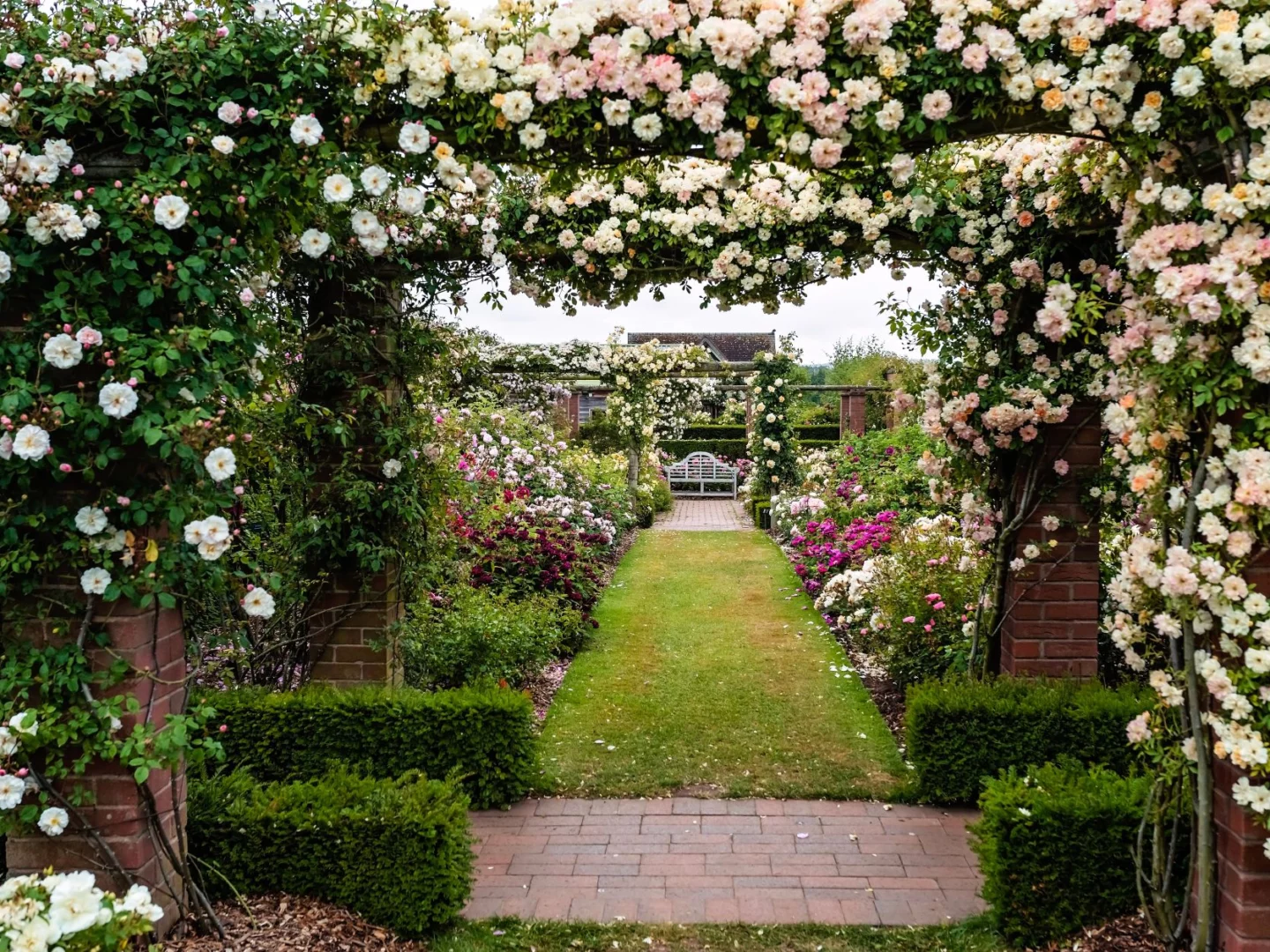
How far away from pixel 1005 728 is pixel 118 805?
335 centimetres

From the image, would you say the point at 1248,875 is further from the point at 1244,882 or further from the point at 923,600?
the point at 923,600

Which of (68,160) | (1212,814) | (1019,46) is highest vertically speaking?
(1019,46)

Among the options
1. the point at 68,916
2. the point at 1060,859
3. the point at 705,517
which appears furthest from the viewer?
the point at 705,517

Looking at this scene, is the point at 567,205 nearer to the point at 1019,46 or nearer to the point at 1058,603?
the point at 1019,46

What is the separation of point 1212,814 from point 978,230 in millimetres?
2597

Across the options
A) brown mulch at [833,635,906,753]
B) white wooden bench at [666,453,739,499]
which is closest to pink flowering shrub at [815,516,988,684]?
brown mulch at [833,635,906,753]

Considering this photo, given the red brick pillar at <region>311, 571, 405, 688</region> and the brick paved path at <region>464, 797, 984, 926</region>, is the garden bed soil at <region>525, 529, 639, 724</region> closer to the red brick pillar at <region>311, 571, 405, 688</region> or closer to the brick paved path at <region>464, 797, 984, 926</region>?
the red brick pillar at <region>311, 571, 405, 688</region>

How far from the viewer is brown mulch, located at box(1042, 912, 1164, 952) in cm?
270

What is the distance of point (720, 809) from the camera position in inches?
164

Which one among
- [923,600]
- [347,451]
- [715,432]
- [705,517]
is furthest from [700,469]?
[347,451]

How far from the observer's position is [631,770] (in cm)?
461

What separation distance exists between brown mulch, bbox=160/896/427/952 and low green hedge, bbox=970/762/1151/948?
6.22 feet

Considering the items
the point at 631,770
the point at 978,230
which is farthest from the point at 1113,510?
the point at 631,770

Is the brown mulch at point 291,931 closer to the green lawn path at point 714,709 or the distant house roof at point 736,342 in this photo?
the green lawn path at point 714,709
